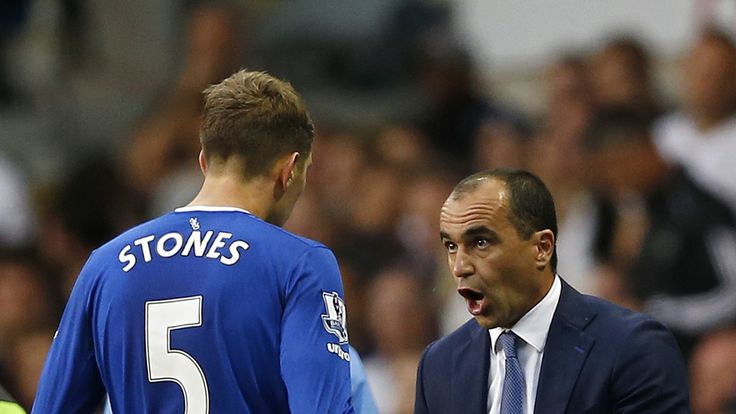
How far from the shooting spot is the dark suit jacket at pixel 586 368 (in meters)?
3.47

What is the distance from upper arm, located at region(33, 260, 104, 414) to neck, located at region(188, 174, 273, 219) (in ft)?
1.03

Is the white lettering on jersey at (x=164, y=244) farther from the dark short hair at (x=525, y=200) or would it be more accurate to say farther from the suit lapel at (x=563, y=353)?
the suit lapel at (x=563, y=353)

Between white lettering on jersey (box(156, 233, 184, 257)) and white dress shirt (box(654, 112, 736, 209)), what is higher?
white dress shirt (box(654, 112, 736, 209))

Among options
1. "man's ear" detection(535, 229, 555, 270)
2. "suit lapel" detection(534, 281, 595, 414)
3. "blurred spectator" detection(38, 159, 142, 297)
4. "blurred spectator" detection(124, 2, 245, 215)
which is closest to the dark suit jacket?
"suit lapel" detection(534, 281, 595, 414)

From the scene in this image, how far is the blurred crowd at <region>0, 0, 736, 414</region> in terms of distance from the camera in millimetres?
7133

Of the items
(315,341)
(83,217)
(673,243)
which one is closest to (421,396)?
(315,341)

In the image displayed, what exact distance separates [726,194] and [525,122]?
147cm

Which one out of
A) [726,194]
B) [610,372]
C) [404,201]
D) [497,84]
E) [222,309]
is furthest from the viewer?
[497,84]

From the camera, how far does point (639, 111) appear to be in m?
7.56

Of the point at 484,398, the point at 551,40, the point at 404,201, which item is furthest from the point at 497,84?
the point at 484,398

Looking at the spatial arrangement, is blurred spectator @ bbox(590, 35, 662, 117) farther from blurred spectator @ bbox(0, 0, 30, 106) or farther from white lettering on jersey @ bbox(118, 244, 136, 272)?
white lettering on jersey @ bbox(118, 244, 136, 272)

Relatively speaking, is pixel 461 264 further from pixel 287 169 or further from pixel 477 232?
pixel 287 169

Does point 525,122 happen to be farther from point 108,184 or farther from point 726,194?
point 108,184

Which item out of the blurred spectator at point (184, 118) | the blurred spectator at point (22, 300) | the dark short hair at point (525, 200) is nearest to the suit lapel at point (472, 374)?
the dark short hair at point (525, 200)
